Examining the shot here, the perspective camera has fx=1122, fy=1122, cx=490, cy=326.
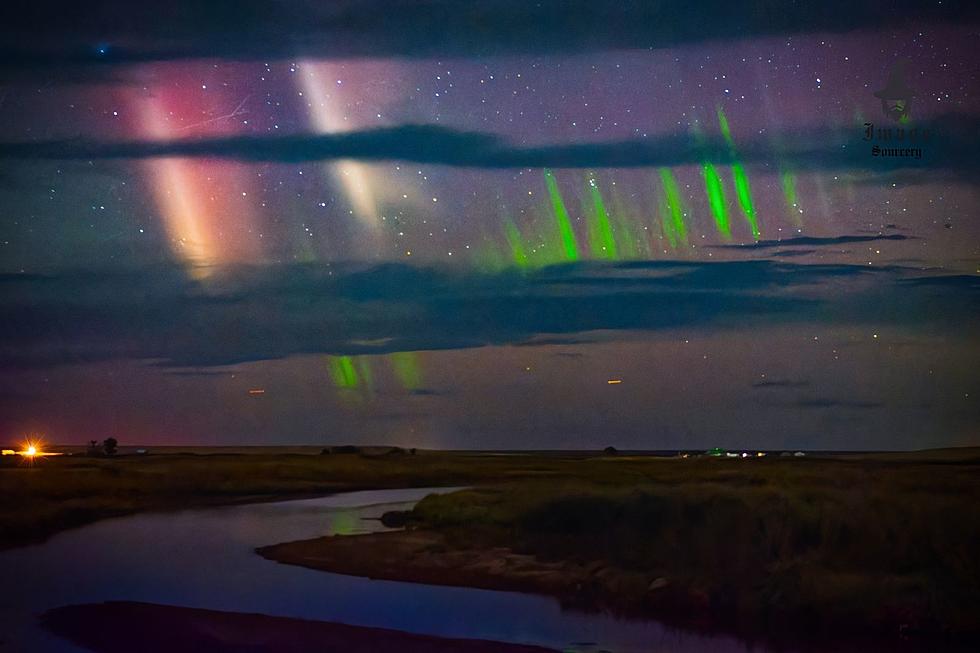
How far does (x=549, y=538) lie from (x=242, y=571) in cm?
940

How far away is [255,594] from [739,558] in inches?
451

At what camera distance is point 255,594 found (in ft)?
88.5

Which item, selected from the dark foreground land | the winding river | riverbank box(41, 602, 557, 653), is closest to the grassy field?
the dark foreground land

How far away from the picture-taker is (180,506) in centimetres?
5997

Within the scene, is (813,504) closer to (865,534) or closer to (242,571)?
(865,534)

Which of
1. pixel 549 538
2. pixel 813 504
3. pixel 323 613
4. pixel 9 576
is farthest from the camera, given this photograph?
pixel 549 538

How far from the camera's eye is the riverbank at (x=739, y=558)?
21.4 metres

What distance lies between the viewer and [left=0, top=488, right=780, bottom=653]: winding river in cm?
2134

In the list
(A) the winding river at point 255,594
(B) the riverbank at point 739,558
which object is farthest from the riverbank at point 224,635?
(B) the riverbank at point 739,558

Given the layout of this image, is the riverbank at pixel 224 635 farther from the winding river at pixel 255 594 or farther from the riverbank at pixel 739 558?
the riverbank at pixel 739 558

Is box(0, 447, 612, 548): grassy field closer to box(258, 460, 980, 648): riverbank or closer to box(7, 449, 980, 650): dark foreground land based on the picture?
box(7, 449, 980, 650): dark foreground land

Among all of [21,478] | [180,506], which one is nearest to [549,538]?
[180,506]

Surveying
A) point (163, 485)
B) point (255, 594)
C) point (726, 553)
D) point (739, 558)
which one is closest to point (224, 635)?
point (255, 594)

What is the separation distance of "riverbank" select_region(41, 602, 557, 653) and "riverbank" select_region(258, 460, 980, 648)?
515 centimetres
